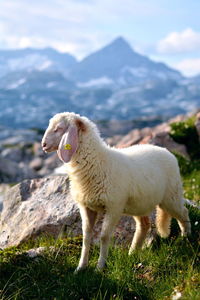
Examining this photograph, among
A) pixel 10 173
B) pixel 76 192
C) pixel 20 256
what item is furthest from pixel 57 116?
pixel 10 173

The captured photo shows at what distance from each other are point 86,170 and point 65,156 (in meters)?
0.51

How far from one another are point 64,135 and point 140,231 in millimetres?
2556

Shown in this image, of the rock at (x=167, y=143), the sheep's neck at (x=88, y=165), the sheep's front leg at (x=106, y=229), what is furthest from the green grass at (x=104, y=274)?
the rock at (x=167, y=143)

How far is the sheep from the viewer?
6.55 meters

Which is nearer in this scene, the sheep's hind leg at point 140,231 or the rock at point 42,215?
the sheep's hind leg at point 140,231

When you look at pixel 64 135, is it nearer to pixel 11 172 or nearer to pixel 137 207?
pixel 137 207

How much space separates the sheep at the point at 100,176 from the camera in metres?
6.55

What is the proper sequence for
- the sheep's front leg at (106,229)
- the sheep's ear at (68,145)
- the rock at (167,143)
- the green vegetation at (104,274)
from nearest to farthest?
the green vegetation at (104,274), the sheep's ear at (68,145), the sheep's front leg at (106,229), the rock at (167,143)

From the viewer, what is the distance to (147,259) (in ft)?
21.3

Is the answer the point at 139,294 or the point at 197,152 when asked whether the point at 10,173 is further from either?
the point at 139,294

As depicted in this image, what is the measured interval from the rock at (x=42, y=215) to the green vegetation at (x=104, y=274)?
0.75 metres

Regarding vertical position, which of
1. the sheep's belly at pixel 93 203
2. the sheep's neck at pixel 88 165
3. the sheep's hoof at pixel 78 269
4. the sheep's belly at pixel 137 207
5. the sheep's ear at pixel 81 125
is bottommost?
the sheep's hoof at pixel 78 269

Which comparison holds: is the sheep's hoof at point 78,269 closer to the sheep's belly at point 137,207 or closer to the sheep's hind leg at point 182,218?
the sheep's belly at point 137,207

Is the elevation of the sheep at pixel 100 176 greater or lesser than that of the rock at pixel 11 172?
greater
